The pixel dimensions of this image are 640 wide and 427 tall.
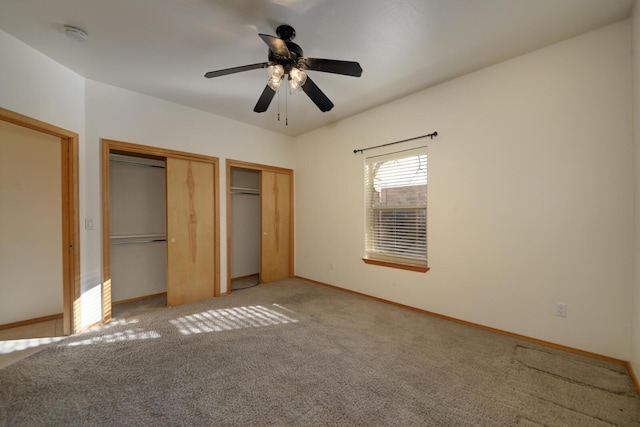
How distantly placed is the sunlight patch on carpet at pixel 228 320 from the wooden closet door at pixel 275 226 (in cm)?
135

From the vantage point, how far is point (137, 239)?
3725 mm

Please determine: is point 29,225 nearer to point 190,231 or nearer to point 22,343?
point 22,343

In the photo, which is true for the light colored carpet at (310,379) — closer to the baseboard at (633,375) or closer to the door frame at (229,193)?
the baseboard at (633,375)

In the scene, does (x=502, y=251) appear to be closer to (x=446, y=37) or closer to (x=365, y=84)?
(x=446, y=37)

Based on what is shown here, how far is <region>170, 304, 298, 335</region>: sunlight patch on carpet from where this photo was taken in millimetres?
2790

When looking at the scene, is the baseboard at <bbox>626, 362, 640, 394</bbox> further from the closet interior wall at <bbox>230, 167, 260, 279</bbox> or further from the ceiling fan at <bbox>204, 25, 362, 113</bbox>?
the closet interior wall at <bbox>230, 167, 260, 279</bbox>

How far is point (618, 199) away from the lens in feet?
6.71

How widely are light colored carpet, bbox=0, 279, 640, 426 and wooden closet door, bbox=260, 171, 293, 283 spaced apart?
1.83 metres

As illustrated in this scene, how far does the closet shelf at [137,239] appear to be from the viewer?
3.52 m

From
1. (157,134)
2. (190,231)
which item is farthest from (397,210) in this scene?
(157,134)

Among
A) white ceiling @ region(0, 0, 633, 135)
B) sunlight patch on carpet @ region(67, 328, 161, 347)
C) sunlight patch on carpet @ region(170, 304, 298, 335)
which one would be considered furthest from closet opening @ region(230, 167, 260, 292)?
white ceiling @ region(0, 0, 633, 135)

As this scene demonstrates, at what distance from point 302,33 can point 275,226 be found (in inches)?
128

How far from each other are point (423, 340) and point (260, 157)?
3.70m

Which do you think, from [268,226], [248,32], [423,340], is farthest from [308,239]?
[248,32]
